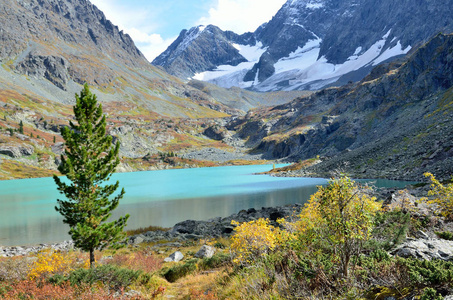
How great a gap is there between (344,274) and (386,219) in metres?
8.90

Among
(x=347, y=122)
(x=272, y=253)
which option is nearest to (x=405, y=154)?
(x=272, y=253)

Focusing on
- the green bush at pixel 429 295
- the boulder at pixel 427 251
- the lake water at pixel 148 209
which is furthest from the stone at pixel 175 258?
the lake water at pixel 148 209

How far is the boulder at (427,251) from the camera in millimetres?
8639

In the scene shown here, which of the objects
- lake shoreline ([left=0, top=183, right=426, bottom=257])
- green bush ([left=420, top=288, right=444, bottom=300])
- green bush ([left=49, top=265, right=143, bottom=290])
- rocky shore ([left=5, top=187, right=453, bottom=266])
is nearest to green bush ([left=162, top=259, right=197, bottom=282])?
green bush ([left=49, top=265, right=143, bottom=290])

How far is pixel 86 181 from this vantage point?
1845 centimetres

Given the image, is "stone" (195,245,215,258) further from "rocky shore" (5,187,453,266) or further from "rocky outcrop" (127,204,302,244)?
"rocky outcrop" (127,204,302,244)

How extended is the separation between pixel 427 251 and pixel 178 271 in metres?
13.5

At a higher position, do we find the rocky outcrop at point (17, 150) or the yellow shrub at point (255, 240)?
the rocky outcrop at point (17, 150)

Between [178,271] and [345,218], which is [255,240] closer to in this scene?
[345,218]

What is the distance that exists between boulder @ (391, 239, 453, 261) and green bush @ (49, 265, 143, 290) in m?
11.5

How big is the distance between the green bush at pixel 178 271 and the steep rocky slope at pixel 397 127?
83.3 ft

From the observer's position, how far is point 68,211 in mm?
18281

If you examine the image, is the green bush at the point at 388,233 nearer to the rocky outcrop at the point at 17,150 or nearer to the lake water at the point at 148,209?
the lake water at the point at 148,209

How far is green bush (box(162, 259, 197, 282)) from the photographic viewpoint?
1710cm
